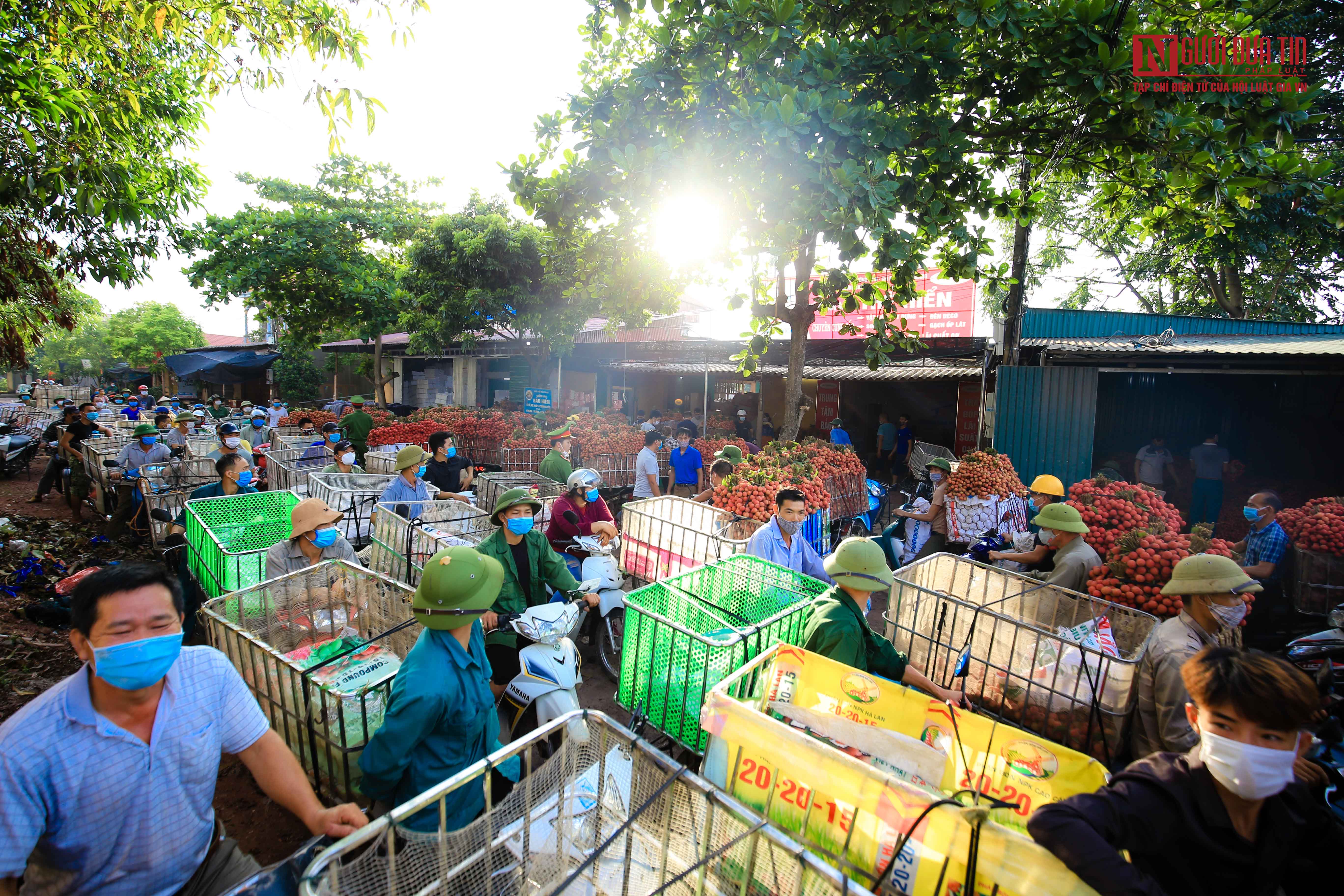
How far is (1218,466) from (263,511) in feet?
45.8

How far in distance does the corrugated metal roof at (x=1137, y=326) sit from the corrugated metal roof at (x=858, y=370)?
5.26 feet

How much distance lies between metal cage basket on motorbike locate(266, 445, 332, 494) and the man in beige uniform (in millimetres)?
9178

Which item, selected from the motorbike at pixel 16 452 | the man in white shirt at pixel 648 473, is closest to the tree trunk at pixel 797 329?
the man in white shirt at pixel 648 473

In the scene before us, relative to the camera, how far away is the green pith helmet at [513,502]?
4.09m

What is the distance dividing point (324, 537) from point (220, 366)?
27571mm

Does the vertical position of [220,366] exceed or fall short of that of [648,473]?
it exceeds it

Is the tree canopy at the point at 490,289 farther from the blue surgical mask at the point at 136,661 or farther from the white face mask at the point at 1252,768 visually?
the white face mask at the point at 1252,768

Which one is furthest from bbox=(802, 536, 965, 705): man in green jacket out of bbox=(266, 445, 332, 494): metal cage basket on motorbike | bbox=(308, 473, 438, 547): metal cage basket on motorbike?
bbox=(266, 445, 332, 494): metal cage basket on motorbike

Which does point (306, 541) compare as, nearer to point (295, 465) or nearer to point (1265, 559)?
point (295, 465)

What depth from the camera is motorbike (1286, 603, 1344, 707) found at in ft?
12.8

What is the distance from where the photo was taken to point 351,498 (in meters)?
7.39

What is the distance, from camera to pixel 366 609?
13.4 ft

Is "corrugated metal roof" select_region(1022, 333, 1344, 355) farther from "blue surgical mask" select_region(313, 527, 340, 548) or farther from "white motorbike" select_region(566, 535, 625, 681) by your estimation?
"blue surgical mask" select_region(313, 527, 340, 548)

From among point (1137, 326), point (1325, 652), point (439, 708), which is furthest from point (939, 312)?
point (439, 708)
